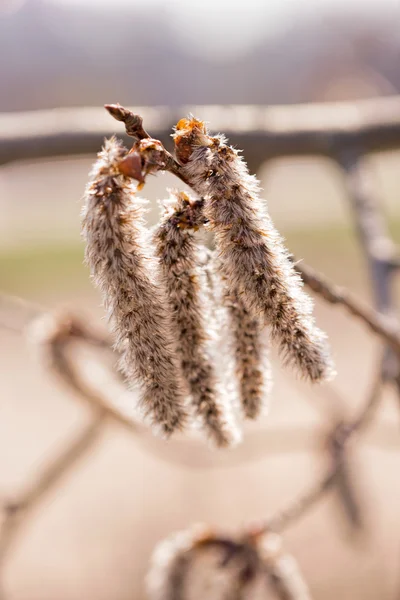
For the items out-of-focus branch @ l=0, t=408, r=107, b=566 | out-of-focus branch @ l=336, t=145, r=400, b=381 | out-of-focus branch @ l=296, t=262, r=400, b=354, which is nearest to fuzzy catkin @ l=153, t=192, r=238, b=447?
out-of-focus branch @ l=296, t=262, r=400, b=354

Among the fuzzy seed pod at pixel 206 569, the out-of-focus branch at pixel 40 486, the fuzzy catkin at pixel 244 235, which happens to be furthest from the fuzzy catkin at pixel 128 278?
the out-of-focus branch at pixel 40 486

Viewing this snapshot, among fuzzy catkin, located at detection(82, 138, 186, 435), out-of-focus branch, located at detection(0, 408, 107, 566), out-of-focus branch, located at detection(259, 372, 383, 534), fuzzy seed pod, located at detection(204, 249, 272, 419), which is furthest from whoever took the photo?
out-of-focus branch, located at detection(0, 408, 107, 566)

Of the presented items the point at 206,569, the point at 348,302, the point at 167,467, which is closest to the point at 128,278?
the point at 348,302

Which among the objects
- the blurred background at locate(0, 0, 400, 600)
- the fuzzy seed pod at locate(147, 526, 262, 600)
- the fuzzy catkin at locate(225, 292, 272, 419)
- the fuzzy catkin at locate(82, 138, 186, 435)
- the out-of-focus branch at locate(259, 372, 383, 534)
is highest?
the fuzzy catkin at locate(82, 138, 186, 435)

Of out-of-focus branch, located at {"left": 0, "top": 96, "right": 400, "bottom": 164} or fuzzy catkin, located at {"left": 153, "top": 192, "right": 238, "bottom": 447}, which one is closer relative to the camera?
fuzzy catkin, located at {"left": 153, "top": 192, "right": 238, "bottom": 447}

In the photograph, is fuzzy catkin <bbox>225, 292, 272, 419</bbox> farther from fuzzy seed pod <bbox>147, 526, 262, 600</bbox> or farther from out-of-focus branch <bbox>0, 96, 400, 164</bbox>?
out-of-focus branch <bbox>0, 96, 400, 164</bbox>

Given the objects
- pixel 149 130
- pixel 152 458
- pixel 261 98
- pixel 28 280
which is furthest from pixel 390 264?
pixel 261 98

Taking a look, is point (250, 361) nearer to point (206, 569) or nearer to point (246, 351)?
point (246, 351)

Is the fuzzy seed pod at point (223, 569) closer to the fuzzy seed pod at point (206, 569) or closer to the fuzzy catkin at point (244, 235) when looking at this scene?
the fuzzy seed pod at point (206, 569)
